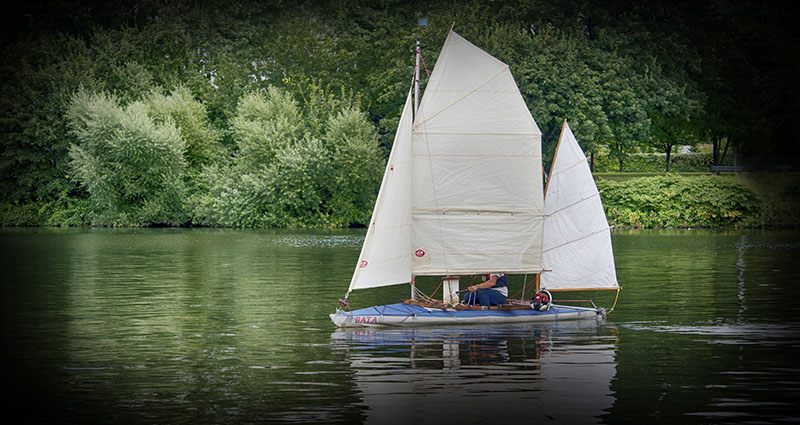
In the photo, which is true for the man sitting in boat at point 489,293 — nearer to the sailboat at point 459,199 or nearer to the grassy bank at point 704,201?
the sailboat at point 459,199

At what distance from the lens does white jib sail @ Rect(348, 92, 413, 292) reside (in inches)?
1193

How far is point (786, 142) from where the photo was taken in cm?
10456

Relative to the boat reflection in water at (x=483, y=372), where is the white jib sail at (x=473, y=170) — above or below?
above

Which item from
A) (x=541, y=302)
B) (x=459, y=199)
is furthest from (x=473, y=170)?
(x=541, y=302)

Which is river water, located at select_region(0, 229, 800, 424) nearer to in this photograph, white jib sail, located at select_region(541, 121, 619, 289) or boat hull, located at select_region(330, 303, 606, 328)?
boat hull, located at select_region(330, 303, 606, 328)

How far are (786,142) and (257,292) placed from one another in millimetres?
76920

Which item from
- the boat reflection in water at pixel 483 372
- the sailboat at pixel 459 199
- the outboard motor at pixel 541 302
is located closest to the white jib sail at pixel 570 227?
the sailboat at pixel 459 199

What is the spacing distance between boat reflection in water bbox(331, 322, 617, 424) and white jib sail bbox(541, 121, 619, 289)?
175 centimetres

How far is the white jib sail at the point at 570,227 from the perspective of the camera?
32812 millimetres

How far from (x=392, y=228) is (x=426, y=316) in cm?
264

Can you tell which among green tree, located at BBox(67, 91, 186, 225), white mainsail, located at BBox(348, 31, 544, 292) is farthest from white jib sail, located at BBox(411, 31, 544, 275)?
green tree, located at BBox(67, 91, 186, 225)

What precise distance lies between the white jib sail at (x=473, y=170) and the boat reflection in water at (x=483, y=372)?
Result: 92.5 inches

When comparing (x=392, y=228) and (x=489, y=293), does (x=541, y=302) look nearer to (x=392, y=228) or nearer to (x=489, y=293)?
(x=489, y=293)

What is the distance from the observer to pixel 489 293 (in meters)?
31.6
